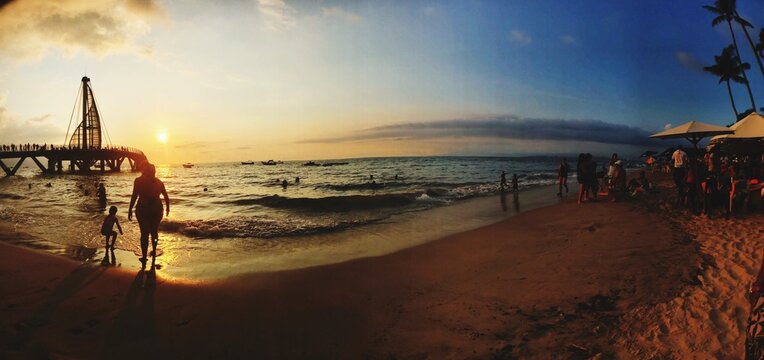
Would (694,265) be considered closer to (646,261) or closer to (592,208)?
(646,261)

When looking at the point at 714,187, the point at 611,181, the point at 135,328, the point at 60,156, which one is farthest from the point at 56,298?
the point at 60,156

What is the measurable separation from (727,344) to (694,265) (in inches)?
103

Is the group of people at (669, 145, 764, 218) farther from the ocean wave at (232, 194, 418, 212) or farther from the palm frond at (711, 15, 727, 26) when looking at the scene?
the palm frond at (711, 15, 727, 26)

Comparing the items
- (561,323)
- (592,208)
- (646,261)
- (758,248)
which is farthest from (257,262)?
(592,208)

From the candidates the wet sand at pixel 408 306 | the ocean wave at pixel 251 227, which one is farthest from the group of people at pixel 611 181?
the ocean wave at pixel 251 227

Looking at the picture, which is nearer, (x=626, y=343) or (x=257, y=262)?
(x=626, y=343)

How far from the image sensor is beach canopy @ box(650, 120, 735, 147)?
11.0 m

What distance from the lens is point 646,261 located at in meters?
6.02

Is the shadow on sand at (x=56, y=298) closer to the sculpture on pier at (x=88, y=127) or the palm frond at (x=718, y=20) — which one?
the palm frond at (x=718, y=20)

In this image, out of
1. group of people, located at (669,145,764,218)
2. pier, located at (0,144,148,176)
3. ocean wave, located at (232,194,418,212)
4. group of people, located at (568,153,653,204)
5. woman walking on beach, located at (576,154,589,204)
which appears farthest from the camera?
pier, located at (0,144,148,176)

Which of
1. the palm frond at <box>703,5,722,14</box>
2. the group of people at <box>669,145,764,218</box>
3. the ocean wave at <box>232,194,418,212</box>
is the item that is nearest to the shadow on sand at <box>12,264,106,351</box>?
the ocean wave at <box>232,194,418,212</box>

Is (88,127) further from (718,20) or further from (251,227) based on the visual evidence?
→ (718,20)

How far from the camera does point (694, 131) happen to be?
11000 millimetres

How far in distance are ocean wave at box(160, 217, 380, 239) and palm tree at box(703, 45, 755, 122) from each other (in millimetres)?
50666
